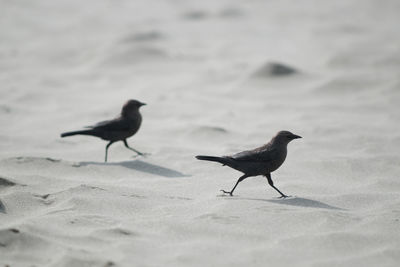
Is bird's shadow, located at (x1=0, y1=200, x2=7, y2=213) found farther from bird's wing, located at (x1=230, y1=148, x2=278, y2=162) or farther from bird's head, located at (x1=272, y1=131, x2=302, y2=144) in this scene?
bird's head, located at (x1=272, y1=131, x2=302, y2=144)

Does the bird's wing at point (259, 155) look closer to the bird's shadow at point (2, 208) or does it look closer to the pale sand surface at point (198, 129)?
the pale sand surface at point (198, 129)

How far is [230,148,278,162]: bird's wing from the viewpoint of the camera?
6060mm

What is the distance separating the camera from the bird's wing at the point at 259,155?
6060mm

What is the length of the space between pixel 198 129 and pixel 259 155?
2613 millimetres

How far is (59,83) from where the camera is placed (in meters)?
11.3

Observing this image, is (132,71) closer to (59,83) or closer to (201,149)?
(59,83)

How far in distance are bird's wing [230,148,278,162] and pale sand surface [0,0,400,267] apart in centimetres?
33

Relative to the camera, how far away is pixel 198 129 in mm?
8609

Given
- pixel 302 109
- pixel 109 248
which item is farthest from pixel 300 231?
pixel 302 109

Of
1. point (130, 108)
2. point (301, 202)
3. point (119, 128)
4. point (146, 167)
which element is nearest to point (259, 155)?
point (301, 202)

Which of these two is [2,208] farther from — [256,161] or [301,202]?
[301,202]

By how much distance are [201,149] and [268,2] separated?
410 inches

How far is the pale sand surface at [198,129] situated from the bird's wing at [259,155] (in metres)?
0.33

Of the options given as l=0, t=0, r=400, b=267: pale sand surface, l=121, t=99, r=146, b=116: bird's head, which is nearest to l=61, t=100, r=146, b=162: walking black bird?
l=121, t=99, r=146, b=116: bird's head
